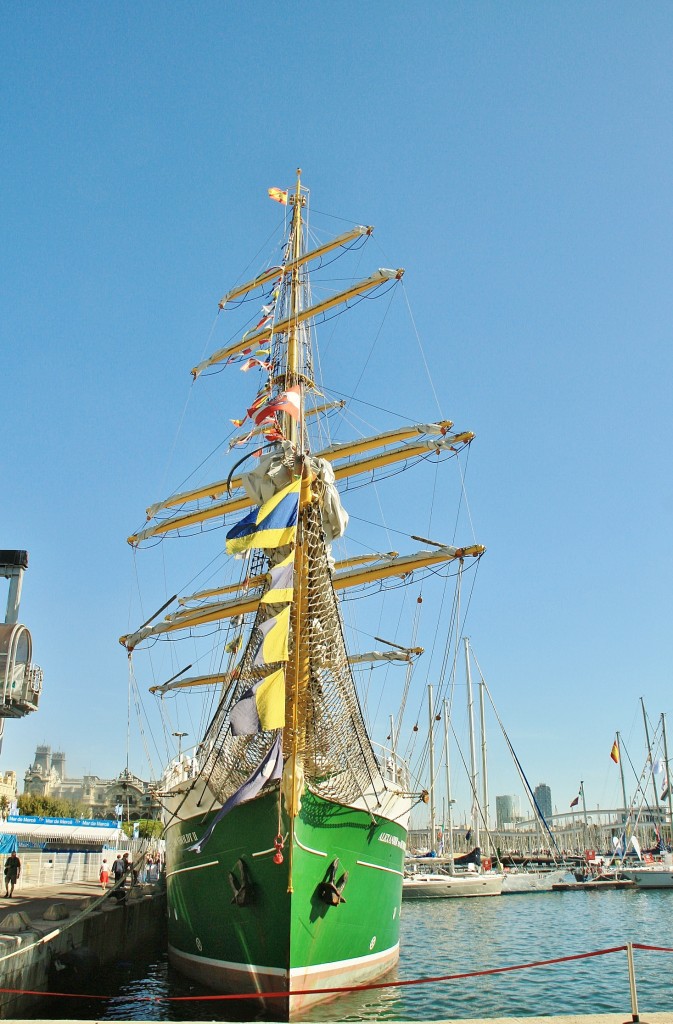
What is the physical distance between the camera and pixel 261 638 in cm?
1445

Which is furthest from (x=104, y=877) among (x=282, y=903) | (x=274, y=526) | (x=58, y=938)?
(x=274, y=526)

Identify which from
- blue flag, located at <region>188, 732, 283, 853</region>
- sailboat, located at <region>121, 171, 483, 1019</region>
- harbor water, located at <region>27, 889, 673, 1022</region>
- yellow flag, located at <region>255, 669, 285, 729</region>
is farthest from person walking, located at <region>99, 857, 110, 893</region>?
yellow flag, located at <region>255, 669, 285, 729</region>

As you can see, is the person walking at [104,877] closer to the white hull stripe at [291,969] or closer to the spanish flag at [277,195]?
the white hull stripe at [291,969]

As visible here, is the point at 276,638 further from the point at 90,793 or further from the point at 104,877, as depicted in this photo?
the point at 90,793

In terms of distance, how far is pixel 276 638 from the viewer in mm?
13320

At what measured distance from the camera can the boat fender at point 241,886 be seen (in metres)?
13.4

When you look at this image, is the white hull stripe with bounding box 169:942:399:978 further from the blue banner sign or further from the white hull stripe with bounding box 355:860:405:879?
the blue banner sign

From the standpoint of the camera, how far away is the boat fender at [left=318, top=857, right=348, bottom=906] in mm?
13633

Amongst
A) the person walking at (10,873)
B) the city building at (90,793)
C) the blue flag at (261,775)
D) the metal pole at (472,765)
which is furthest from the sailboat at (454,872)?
the city building at (90,793)

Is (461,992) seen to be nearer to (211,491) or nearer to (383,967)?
(383,967)

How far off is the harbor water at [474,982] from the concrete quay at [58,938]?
0.48m

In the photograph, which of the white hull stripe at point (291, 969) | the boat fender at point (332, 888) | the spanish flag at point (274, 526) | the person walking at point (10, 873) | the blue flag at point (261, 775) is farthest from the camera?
the person walking at point (10, 873)

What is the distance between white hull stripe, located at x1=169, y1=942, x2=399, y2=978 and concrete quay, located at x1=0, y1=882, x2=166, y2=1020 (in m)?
2.12

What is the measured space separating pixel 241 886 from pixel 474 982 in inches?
293
